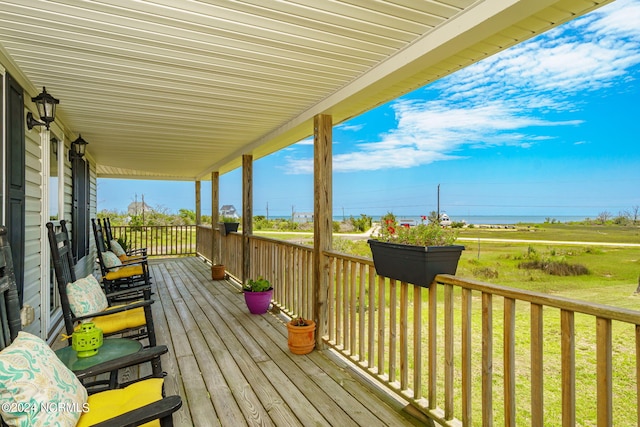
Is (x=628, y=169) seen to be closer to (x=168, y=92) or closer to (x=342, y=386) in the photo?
(x=342, y=386)

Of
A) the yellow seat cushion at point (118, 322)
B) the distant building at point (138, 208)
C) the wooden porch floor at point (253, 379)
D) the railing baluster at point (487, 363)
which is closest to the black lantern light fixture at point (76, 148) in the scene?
the wooden porch floor at point (253, 379)

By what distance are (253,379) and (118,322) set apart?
113 cm

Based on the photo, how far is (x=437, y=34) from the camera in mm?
1971

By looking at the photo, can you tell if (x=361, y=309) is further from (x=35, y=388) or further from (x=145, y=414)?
(x=35, y=388)

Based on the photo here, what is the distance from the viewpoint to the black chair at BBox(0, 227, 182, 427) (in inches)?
45.4

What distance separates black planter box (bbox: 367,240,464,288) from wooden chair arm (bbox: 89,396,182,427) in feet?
4.47

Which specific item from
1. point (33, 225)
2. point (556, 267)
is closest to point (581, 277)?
point (556, 267)

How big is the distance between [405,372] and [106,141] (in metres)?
5.30

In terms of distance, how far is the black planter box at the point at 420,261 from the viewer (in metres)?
1.96

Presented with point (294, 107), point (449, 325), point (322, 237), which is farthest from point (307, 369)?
point (294, 107)

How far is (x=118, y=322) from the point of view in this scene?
271cm

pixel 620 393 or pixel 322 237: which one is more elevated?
pixel 322 237

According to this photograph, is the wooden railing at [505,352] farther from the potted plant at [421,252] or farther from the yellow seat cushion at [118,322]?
the yellow seat cushion at [118,322]

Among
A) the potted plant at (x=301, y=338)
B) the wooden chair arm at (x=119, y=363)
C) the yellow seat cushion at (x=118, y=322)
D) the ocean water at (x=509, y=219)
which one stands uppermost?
the ocean water at (x=509, y=219)
